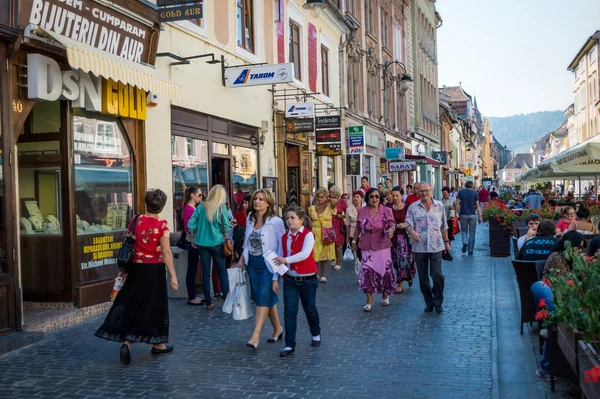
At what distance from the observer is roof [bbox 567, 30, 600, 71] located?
5545 centimetres

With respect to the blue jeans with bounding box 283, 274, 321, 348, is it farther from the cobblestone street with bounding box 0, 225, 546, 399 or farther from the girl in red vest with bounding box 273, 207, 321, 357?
the cobblestone street with bounding box 0, 225, 546, 399

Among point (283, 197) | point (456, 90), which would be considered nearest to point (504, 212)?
point (283, 197)

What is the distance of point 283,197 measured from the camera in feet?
58.7

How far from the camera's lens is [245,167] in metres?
15.8

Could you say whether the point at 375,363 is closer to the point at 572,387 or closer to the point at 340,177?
the point at 572,387

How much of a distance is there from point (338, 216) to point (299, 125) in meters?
4.55

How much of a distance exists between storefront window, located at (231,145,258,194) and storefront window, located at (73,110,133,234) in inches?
190

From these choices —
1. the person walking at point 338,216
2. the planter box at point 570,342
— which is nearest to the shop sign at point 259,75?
the person walking at point 338,216

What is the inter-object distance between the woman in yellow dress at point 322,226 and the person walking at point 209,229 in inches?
118

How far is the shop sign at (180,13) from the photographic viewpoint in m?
10.5

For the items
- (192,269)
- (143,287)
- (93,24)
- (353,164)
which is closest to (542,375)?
(143,287)

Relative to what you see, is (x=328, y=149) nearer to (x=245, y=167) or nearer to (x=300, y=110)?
(x=300, y=110)

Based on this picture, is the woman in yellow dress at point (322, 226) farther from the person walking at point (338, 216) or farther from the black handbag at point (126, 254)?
the black handbag at point (126, 254)

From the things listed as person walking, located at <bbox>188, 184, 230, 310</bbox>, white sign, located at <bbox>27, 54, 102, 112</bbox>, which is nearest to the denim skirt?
person walking, located at <bbox>188, 184, 230, 310</bbox>
